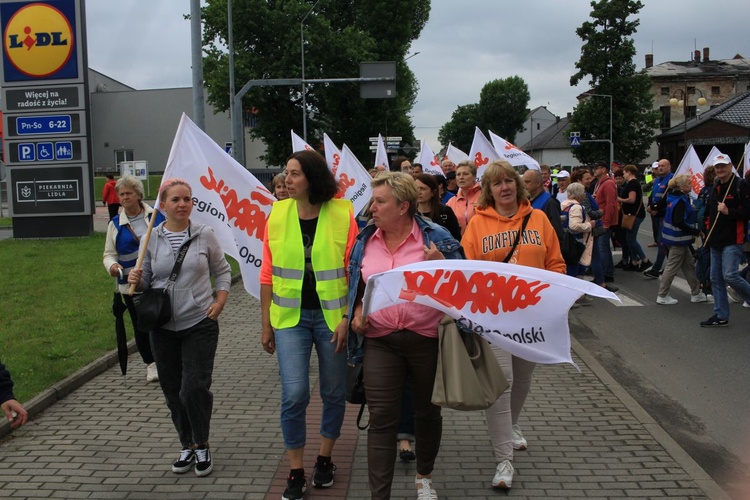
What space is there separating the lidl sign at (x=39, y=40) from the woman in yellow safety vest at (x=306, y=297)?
58.8 feet

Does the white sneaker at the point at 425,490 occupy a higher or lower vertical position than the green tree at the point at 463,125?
lower

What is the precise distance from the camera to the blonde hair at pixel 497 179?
4.69m

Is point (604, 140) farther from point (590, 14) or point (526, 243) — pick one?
point (526, 243)

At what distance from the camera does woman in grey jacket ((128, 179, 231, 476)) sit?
4609 millimetres

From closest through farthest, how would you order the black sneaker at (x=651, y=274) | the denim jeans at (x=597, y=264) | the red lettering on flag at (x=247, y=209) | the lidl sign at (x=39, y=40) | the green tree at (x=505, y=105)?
1. the red lettering on flag at (x=247, y=209)
2. the denim jeans at (x=597, y=264)
3. the black sneaker at (x=651, y=274)
4. the lidl sign at (x=39, y=40)
5. the green tree at (x=505, y=105)

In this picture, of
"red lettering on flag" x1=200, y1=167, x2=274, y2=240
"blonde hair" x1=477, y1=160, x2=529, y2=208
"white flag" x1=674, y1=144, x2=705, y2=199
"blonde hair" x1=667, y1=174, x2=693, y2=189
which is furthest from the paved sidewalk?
"white flag" x1=674, y1=144, x2=705, y2=199

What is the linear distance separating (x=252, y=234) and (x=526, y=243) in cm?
249

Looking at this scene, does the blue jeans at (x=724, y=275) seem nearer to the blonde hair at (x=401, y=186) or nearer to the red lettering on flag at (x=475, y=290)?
the red lettering on flag at (x=475, y=290)

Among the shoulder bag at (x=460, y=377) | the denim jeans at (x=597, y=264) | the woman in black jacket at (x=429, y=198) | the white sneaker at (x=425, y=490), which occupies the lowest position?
the white sneaker at (x=425, y=490)

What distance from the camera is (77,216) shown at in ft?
67.9

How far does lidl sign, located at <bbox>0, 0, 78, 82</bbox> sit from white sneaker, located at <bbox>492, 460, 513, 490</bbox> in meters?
18.8

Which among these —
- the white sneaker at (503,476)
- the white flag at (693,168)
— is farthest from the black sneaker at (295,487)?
the white flag at (693,168)

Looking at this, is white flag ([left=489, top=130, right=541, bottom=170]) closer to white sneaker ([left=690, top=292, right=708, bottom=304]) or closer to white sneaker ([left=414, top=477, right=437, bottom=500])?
white sneaker ([left=690, top=292, right=708, bottom=304])

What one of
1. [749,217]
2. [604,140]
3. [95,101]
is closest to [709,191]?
[749,217]
